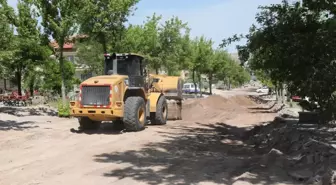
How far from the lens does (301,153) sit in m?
9.59

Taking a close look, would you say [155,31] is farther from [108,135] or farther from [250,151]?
[250,151]

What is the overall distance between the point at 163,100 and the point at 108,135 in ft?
13.4

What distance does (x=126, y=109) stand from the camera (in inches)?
580

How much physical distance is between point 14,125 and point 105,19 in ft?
26.1

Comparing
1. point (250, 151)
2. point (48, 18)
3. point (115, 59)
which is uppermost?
point (48, 18)

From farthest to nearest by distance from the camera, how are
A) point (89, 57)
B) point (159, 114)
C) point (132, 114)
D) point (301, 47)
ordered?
point (89, 57)
point (159, 114)
point (132, 114)
point (301, 47)

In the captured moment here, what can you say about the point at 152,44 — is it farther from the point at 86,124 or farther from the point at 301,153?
the point at 301,153

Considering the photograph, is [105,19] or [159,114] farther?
[105,19]

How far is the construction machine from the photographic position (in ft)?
47.0

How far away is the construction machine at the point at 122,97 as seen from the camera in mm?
14312

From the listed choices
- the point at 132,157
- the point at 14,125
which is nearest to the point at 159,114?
the point at 14,125

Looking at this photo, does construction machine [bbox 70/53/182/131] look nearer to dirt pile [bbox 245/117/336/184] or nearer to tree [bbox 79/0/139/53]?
dirt pile [bbox 245/117/336/184]

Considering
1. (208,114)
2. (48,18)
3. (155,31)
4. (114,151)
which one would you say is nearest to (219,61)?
(155,31)

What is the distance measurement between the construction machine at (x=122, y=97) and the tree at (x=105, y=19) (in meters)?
5.34
